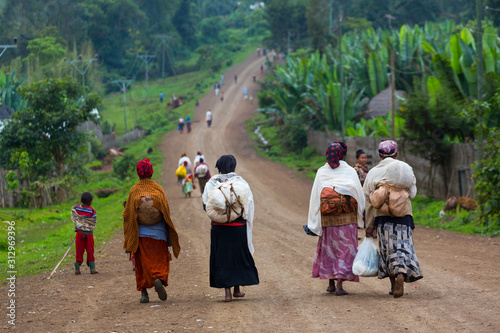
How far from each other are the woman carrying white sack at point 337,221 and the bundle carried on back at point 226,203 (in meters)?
0.91

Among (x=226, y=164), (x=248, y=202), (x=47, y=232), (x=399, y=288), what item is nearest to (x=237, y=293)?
(x=248, y=202)

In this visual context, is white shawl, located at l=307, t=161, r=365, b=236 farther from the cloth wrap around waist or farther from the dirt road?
the cloth wrap around waist

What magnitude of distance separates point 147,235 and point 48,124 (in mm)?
19645

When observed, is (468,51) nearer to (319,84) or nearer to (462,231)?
(462,231)

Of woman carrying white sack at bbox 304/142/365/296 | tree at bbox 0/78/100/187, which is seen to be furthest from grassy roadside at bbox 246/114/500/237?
tree at bbox 0/78/100/187

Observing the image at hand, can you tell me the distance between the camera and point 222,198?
24.1ft

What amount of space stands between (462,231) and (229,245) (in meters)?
8.65

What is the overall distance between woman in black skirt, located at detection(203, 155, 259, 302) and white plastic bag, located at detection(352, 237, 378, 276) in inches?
46.6

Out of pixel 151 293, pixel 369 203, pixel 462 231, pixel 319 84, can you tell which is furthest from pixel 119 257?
pixel 319 84

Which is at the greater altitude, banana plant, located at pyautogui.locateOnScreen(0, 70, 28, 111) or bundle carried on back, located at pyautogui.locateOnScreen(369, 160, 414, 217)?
banana plant, located at pyautogui.locateOnScreen(0, 70, 28, 111)

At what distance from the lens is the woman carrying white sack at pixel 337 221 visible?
7.46 meters

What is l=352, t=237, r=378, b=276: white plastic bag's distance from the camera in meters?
7.28

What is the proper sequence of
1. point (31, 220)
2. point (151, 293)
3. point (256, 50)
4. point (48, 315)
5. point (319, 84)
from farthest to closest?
point (256, 50)
point (319, 84)
point (31, 220)
point (151, 293)
point (48, 315)

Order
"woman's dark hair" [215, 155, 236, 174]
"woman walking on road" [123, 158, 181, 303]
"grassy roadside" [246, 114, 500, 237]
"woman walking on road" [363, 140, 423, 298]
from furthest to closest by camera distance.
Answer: "grassy roadside" [246, 114, 500, 237], "woman's dark hair" [215, 155, 236, 174], "woman walking on road" [123, 158, 181, 303], "woman walking on road" [363, 140, 423, 298]
